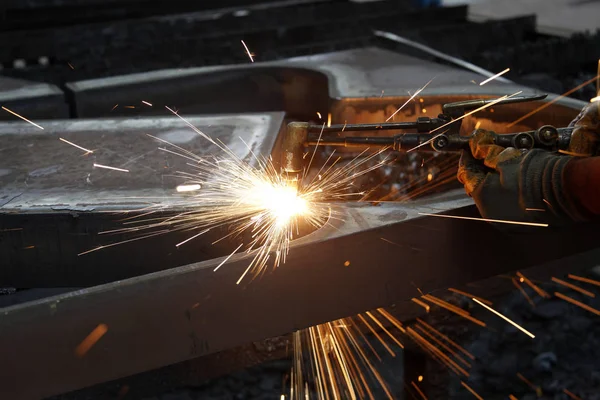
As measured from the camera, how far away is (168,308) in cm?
165

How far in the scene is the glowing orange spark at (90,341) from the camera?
1.57m

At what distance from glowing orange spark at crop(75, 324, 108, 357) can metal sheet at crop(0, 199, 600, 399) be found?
12mm

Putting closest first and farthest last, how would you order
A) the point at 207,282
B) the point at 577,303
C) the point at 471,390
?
the point at 207,282 → the point at 471,390 → the point at 577,303

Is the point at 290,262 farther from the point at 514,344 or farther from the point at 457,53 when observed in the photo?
the point at 457,53

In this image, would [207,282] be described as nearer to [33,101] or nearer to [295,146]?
[295,146]

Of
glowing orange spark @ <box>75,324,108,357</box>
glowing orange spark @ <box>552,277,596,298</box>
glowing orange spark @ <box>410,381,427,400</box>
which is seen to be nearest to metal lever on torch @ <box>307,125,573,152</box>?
glowing orange spark @ <box>75,324,108,357</box>

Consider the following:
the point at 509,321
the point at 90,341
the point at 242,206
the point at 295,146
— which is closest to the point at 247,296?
the point at 90,341

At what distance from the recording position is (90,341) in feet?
5.19

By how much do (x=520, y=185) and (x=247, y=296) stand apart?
791mm

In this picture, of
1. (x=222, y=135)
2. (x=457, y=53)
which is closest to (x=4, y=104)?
(x=222, y=135)

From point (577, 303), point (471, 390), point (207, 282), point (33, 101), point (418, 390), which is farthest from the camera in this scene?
point (33, 101)

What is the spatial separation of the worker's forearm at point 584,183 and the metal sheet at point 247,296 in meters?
0.21

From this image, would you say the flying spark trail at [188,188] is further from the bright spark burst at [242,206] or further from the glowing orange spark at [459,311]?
the glowing orange spark at [459,311]

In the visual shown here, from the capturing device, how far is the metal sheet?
154cm
